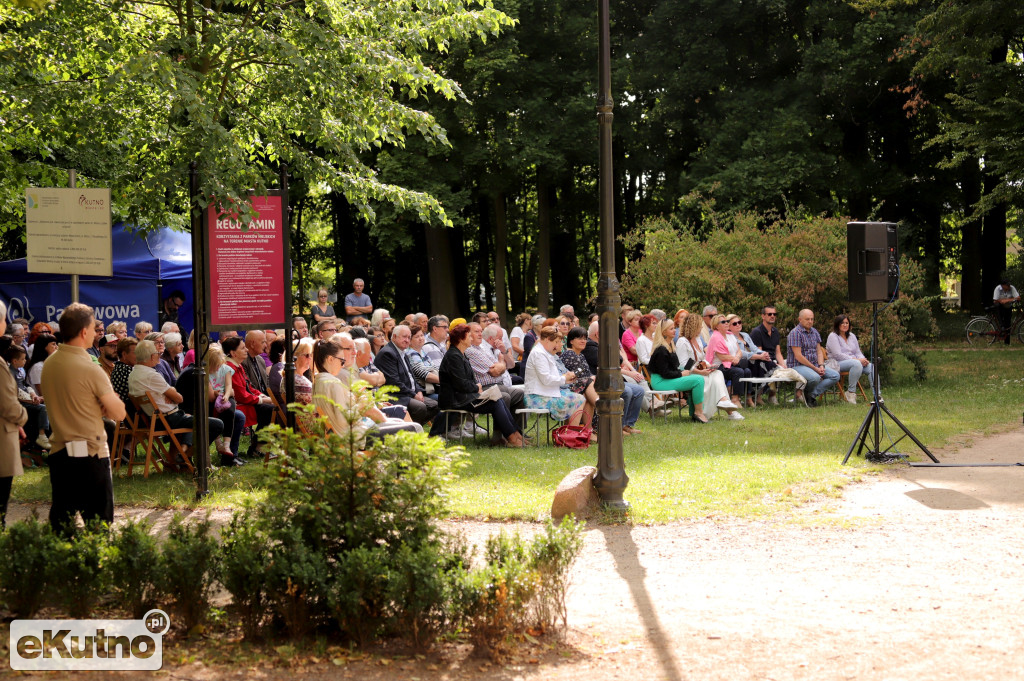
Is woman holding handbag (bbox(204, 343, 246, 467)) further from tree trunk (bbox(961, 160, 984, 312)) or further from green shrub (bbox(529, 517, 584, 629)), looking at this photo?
tree trunk (bbox(961, 160, 984, 312))

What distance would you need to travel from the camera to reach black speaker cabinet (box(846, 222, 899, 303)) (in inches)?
408

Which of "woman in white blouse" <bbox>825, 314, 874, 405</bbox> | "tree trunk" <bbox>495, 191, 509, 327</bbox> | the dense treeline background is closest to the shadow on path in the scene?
"woman in white blouse" <bbox>825, 314, 874, 405</bbox>

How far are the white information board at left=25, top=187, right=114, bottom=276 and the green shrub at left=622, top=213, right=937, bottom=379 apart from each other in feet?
37.5

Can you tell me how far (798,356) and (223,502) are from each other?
33.2 feet

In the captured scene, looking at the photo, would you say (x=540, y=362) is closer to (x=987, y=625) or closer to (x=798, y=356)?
(x=798, y=356)

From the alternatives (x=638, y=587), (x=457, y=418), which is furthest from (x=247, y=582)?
(x=457, y=418)

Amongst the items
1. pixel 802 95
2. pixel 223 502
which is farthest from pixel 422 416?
pixel 802 95

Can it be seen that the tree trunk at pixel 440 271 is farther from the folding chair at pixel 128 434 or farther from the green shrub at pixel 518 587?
the green shrub at pixel 518 587

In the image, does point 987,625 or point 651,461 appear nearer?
point 987,625

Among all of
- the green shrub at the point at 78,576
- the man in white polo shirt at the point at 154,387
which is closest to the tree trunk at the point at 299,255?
the man in white polo shirt at the point at 154,387

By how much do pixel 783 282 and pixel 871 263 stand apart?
736 centimetres

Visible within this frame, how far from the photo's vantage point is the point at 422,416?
12312 mm

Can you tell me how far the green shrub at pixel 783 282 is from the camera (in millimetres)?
17484

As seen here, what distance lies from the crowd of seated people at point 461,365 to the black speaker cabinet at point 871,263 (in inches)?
121
